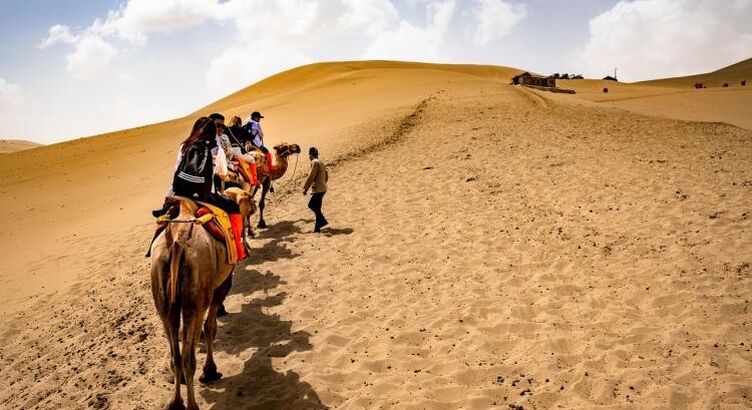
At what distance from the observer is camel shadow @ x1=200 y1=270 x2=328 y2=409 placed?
18.3 feet

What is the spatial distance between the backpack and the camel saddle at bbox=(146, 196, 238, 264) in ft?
1.01

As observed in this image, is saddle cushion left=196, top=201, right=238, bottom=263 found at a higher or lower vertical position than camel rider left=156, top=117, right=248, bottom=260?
lower

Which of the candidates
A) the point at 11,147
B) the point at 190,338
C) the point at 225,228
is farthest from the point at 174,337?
the point at 11,147

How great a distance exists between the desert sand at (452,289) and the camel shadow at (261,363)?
32 mm

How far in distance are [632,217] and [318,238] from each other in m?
6.92

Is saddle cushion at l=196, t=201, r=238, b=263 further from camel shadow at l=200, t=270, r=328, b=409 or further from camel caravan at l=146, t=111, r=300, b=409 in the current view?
camel shadow at l=200, t=270, r=328, b=409

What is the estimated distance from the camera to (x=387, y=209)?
12586 mm

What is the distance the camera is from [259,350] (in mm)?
6707

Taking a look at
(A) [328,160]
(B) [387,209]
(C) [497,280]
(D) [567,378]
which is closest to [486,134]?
(A) [328,160]

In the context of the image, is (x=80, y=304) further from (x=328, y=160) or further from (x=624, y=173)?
(x=624, y=173)

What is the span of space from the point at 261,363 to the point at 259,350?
37cm

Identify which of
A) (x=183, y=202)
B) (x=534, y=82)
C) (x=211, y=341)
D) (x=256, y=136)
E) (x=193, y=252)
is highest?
(x=534, y=82)

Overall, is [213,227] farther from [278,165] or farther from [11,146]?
[11,146]

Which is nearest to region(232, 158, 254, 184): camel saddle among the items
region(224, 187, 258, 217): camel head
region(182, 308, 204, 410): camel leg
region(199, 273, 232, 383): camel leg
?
region(224, 187, 258, 217): camel head
